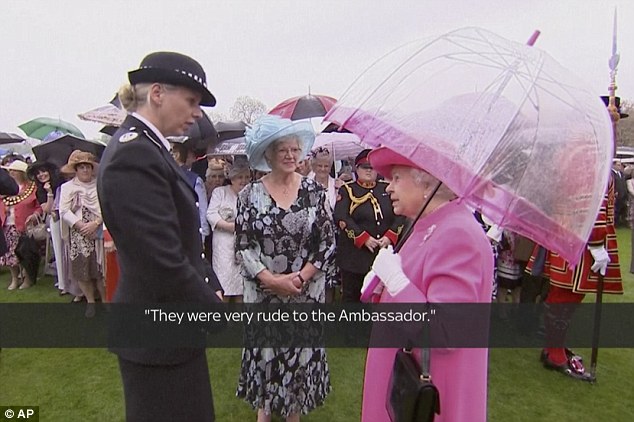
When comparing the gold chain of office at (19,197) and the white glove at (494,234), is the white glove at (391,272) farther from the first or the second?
the gold chain of office at (19,197)

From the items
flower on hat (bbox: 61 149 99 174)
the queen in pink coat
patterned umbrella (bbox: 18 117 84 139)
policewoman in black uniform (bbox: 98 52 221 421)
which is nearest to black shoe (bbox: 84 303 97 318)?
flower on hat (bbox: 61 149 99 174)

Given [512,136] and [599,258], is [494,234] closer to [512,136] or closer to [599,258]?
[599,258]

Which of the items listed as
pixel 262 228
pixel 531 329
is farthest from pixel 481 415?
pixel 531 329

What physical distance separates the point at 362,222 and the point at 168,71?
117 inches

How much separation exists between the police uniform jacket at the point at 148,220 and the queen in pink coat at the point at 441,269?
754 mm

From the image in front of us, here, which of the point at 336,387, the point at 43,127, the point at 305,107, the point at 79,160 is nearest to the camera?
the point at 336,387

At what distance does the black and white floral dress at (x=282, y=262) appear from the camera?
9.12ft

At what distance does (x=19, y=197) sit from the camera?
671 cm

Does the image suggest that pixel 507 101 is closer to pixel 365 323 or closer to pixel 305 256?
pixel 305 256

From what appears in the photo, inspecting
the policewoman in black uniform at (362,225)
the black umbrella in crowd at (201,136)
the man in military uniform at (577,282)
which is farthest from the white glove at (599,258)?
the black umbrella in crowd at (201,136)

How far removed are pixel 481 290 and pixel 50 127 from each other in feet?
41.3

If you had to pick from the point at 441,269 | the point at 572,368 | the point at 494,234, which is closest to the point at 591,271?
the point at 572,368

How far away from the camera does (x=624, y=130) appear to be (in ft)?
100

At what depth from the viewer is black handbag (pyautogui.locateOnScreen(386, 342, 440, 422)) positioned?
4.93 feet
